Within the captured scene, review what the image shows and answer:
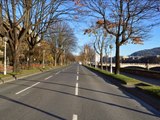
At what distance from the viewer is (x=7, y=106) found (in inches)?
467

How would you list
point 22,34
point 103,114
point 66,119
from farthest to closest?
point 22,34 < point 103,114 < point 66,119

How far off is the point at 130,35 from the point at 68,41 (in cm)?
7573

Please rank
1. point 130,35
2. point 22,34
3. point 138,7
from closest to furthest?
point 138,7 → point 130,35 → point 22,34

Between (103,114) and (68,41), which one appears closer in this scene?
(103,114)

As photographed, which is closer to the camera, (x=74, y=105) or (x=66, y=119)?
(x=66, y=119)

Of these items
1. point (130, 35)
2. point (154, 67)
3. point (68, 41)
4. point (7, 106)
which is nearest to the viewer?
point (7, 106)

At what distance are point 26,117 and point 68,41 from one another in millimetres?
98961

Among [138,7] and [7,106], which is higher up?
[138,7]

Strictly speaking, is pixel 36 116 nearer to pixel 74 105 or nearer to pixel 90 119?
pixel 90 119

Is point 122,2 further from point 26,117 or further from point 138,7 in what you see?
point 26,117

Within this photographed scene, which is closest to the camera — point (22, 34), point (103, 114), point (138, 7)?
point (103, 114)

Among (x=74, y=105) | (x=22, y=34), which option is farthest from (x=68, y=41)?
(x=74, y=105)

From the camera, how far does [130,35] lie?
33.1 meters

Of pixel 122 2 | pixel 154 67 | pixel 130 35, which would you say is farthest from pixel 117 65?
pixel 154 67
